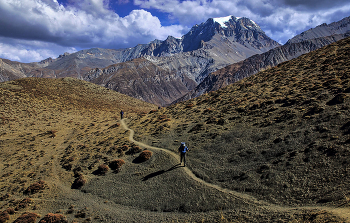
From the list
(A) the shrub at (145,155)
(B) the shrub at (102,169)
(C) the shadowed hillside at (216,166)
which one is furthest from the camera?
(A) the shrub at (145,155)

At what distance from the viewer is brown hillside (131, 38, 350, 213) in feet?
40.2

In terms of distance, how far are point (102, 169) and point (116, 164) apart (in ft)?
5.12

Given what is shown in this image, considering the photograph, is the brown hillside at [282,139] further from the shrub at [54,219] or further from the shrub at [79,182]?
the shrub at [54,219]

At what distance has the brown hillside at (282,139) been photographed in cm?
1225

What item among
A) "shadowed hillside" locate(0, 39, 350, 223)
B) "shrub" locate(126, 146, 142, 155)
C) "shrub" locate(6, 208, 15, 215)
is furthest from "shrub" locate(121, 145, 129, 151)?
"shrub" locate(6, 208, 15, 215)

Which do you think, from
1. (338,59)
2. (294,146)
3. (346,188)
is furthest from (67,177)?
(338,59)

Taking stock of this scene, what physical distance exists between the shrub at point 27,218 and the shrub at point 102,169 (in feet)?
23.0

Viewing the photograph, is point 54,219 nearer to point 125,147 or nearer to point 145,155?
point 145,155

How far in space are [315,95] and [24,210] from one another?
3106cm

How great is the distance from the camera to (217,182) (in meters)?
15.4

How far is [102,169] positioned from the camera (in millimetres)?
22359

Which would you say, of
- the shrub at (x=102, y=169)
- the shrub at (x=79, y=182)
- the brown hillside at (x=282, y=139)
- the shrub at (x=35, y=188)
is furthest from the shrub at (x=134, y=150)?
the shrub at (x=35, y=188)

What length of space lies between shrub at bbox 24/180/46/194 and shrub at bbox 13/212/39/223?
451 cm

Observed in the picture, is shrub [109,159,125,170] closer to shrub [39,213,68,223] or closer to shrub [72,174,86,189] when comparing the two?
shrub [72,174,86,189]
